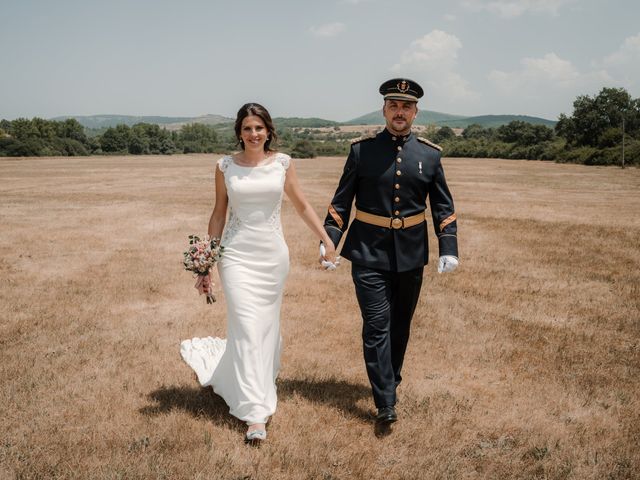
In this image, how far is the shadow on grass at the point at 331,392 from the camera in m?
4.90

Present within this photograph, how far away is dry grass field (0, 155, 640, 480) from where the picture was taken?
4004 mm

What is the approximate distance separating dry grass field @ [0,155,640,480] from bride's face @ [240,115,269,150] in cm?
251

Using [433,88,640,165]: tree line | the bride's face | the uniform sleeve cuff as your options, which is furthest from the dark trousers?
[433,88,640,165]: tree line

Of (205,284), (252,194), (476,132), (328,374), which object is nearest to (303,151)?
(476,132)

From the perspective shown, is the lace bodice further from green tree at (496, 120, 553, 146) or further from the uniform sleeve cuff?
green tree at (496, 120, 553, 146)

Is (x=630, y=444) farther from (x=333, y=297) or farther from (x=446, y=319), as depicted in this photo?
(x=333, y=297)

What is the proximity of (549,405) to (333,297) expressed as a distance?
4.22 m

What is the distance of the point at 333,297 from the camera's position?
8633 mm

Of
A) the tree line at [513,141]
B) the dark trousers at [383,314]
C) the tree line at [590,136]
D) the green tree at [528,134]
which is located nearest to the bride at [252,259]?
the dark trousers at [383,314]

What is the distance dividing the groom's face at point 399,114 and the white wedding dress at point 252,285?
1.06m

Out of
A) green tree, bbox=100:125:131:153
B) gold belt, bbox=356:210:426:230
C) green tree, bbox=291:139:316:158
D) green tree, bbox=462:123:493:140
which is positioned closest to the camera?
gold belt, bbox=356:210:426:230

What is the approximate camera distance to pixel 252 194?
4.61 metres

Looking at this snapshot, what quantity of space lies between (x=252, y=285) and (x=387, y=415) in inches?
65.1

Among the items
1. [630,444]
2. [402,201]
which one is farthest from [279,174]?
[630,444]
